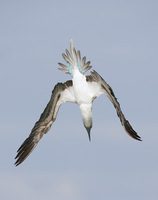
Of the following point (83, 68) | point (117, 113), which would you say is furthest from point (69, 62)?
point (117, 113)

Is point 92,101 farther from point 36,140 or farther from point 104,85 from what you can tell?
point 36,140

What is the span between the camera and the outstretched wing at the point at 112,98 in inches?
629

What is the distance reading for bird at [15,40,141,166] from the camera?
58.3 ft

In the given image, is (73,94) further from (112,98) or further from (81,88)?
(112,98)

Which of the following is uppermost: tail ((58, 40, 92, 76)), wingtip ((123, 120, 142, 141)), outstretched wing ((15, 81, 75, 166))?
tail ((58, 40, 92, 76))

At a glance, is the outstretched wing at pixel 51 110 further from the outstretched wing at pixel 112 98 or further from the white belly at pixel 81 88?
the outstretched wing at pixel 112 98

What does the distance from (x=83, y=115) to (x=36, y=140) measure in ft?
6.95

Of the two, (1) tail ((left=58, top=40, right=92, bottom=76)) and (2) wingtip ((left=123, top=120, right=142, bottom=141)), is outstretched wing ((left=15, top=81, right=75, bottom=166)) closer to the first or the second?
(1) tail ((left=58, top=40, right=92, bottom=76))

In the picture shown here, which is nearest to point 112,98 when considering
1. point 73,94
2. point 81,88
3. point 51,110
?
point 81,88

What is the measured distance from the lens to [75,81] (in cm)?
1808

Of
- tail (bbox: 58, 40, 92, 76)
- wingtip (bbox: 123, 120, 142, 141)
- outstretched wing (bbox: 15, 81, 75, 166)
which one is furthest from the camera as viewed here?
outstretched wing (bbox: 15, 81, 75, 166)

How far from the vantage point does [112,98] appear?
1702 cm

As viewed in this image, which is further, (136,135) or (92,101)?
(92,101)

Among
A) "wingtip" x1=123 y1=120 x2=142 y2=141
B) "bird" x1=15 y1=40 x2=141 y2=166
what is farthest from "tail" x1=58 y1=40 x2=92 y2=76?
"wingtip" x1=123 y1=120 x2=142 y2=141
